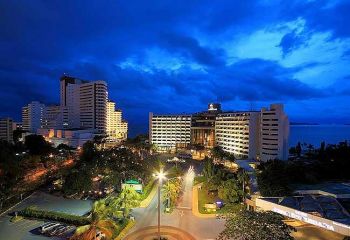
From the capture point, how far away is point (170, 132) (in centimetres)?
12350

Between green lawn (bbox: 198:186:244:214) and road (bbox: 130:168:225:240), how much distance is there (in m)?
1.52

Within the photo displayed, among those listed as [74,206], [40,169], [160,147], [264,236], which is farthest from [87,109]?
[264,236]

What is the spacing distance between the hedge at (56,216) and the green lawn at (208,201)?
14.7 metres

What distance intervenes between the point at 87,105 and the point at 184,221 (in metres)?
125

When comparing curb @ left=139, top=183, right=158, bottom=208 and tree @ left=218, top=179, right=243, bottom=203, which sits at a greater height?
tree @ left=218, top=179, right=243, bottom=203

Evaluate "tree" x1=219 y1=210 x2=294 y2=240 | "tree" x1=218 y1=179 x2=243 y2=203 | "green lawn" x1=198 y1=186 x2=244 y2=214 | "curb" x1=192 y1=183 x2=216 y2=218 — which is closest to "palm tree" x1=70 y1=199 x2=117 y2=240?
"tree" x1=219 y1=210 x2=294 y2=240

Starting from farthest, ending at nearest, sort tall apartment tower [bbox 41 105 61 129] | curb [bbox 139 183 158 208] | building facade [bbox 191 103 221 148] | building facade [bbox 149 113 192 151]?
tall apartment tower [bbox 41 105 61 129], building facade [bbox 149 113 192 151], building facade [bbox 191 103 221 148], curb [bbox 139 183 158 208]

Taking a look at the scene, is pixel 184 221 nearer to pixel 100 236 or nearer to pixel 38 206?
pixel 100 236

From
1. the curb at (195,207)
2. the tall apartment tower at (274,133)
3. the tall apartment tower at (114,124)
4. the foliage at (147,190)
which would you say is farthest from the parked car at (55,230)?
the tall apartment tower at (114,124)

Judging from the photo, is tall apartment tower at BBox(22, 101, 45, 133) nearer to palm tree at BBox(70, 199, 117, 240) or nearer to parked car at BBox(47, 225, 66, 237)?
parked car at BBox(47, 225, 66, 237)

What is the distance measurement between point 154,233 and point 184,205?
10908 millimetres

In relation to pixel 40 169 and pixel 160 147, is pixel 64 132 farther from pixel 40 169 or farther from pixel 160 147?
pixel 40 169

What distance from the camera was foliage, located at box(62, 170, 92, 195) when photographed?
4369 cm

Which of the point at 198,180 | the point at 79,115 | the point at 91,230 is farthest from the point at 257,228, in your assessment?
the point at 79,115
